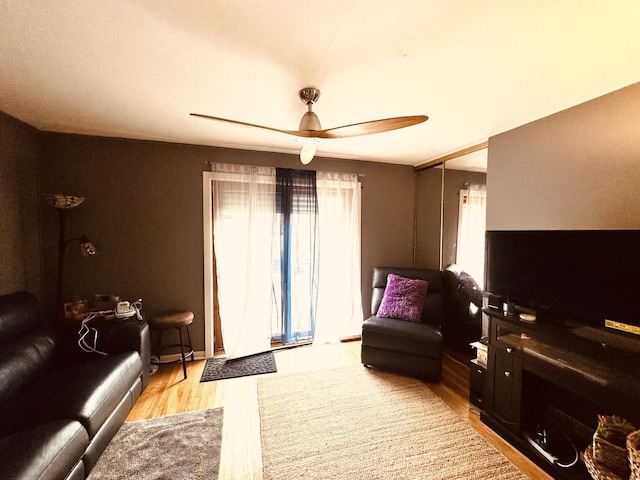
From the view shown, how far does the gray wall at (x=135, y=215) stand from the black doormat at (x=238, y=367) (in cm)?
33

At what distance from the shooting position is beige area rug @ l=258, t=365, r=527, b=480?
1.58 metres

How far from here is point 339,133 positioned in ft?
5.12

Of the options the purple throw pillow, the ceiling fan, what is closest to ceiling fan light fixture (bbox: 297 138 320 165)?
the ceiling fan

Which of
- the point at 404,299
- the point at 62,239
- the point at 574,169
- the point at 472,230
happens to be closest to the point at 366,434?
the point at 404,299

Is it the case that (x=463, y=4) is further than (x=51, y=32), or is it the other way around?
(x=51, y=32)

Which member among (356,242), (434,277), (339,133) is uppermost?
(339,133)

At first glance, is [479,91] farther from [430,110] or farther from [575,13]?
[575,13]

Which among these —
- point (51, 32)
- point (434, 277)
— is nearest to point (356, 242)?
point (434, 277)

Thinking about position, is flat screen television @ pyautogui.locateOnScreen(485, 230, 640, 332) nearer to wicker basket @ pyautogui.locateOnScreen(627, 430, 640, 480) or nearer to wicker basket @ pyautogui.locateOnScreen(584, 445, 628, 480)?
wicker basket @ pyautogui.locateOnScreen(627, 430, 640, 480)

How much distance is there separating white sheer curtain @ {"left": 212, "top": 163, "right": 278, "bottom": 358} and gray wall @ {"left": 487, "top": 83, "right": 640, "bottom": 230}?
2473 millimetres

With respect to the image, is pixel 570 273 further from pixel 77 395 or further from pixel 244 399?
pixel 77 395

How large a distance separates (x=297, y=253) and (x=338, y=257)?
56cm

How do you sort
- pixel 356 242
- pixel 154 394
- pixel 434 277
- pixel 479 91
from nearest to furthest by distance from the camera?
pixel 479 91 < pixel 154 394 < pixel 434 277 < pixel 356 242

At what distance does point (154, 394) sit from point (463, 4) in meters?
3.44
